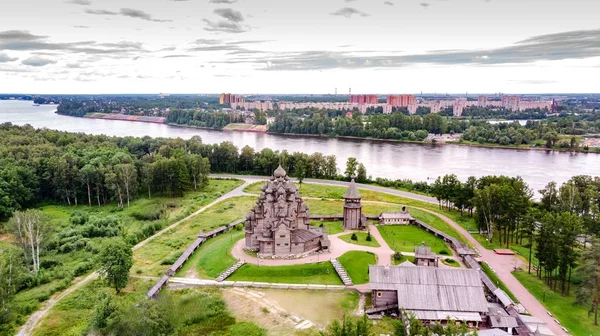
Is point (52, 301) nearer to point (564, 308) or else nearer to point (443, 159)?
point (564, 308)

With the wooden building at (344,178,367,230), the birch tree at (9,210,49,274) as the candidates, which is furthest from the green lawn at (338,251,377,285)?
the birch tree at (9,210,49,274)

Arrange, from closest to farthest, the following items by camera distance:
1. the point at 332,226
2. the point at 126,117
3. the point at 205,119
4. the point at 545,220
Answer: the point at 545,220 < the point at 332,226 < the point at 205,119 < the point at 126,117

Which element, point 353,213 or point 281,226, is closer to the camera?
point 281,226

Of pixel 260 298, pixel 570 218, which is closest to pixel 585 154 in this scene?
pixel 570 218

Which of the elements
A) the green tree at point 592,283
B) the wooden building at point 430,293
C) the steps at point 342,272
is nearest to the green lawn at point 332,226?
the steps at point 342,272

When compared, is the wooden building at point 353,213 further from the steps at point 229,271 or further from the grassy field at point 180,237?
the steps at point 229,271

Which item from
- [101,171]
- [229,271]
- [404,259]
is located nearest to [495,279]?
[404,259]

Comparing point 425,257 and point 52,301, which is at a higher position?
point 425,257

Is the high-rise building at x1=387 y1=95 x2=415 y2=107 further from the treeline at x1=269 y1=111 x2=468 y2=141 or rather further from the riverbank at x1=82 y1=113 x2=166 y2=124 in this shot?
the riverbank at x1=82 y1=113 x2=166 y2=124
